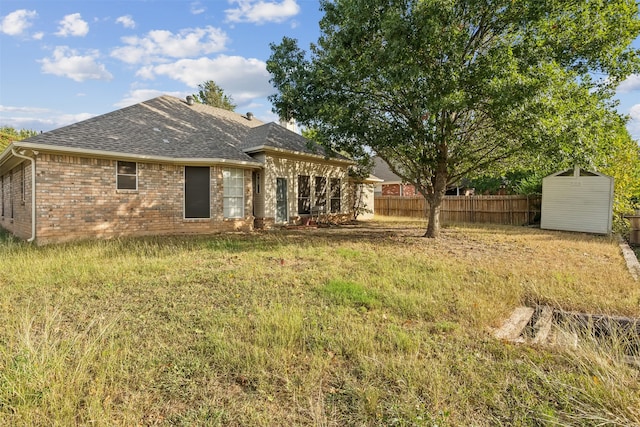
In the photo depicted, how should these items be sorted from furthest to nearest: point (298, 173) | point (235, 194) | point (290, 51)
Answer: point (298, 173), point (235, 194), point (290, 51)

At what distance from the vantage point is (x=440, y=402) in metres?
2.37

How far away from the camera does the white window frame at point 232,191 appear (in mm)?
11956

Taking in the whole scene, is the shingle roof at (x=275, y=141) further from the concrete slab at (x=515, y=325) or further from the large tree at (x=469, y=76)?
the concrete slab at (x=515, y=325)

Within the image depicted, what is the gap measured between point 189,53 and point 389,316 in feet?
47.0

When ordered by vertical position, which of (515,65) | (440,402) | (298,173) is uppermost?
(515,65)

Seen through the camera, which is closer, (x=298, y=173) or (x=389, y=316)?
(x=389, y=316)

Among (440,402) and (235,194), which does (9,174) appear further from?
(440,402)

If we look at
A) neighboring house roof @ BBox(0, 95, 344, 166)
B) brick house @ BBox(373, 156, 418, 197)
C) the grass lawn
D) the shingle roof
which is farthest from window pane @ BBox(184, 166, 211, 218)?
brick house @ BBox(373, 156, 418, 197)

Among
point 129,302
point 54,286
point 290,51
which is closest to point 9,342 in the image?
point 129,302

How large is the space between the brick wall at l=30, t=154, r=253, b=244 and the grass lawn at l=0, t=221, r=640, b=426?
2832mm

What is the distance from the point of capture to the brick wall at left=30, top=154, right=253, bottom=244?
8.74 meters

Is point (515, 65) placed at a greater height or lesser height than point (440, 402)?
greater

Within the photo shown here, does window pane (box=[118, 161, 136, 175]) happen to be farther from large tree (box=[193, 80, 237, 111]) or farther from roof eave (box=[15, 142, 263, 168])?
large tree (box=[193, 80, 237, 111])

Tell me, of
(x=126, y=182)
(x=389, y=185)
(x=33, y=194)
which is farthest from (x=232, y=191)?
(x=389, y=185)
